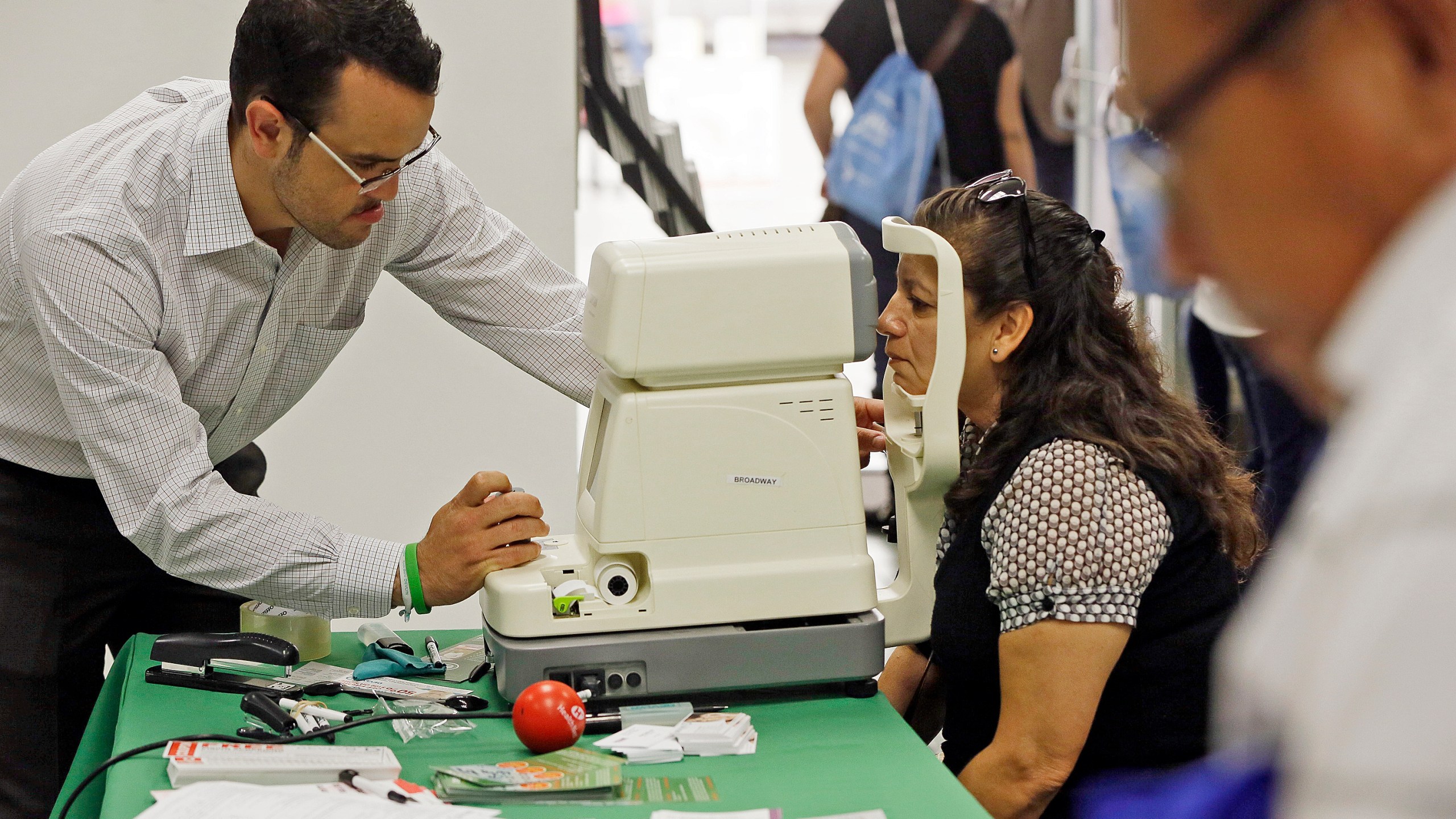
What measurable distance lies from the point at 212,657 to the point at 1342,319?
4.79 ft

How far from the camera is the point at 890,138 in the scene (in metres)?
3.60

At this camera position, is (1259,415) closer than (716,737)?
No

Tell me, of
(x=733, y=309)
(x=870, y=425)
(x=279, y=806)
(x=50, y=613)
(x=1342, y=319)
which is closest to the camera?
(x=1342, y=319)

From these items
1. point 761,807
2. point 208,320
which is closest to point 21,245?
point 208,320

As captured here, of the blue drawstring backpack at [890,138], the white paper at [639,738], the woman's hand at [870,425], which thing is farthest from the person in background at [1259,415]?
the white paper at [639,738]

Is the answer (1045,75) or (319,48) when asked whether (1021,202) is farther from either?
(1045,75)

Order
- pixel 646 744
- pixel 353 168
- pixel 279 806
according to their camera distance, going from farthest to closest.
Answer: pixel 353 168 → pixel 646 744 → pixel 279 806

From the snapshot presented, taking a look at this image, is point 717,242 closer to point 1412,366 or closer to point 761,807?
point 761,807

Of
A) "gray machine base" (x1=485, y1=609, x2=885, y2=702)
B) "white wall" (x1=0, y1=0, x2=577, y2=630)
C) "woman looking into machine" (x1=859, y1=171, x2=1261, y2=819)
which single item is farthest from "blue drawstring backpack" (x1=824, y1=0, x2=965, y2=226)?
"gray machine base" (x1=485, y1=609, x2=885, y2=702)

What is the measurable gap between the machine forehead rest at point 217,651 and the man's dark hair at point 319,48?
0.67 m

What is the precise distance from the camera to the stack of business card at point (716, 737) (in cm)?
128

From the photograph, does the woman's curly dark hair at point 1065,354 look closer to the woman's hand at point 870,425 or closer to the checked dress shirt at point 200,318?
the woman's hand at point 870,425

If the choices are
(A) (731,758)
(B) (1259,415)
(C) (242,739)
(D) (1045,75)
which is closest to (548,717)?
(A) (731,758)

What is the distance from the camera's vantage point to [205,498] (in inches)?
59.2
